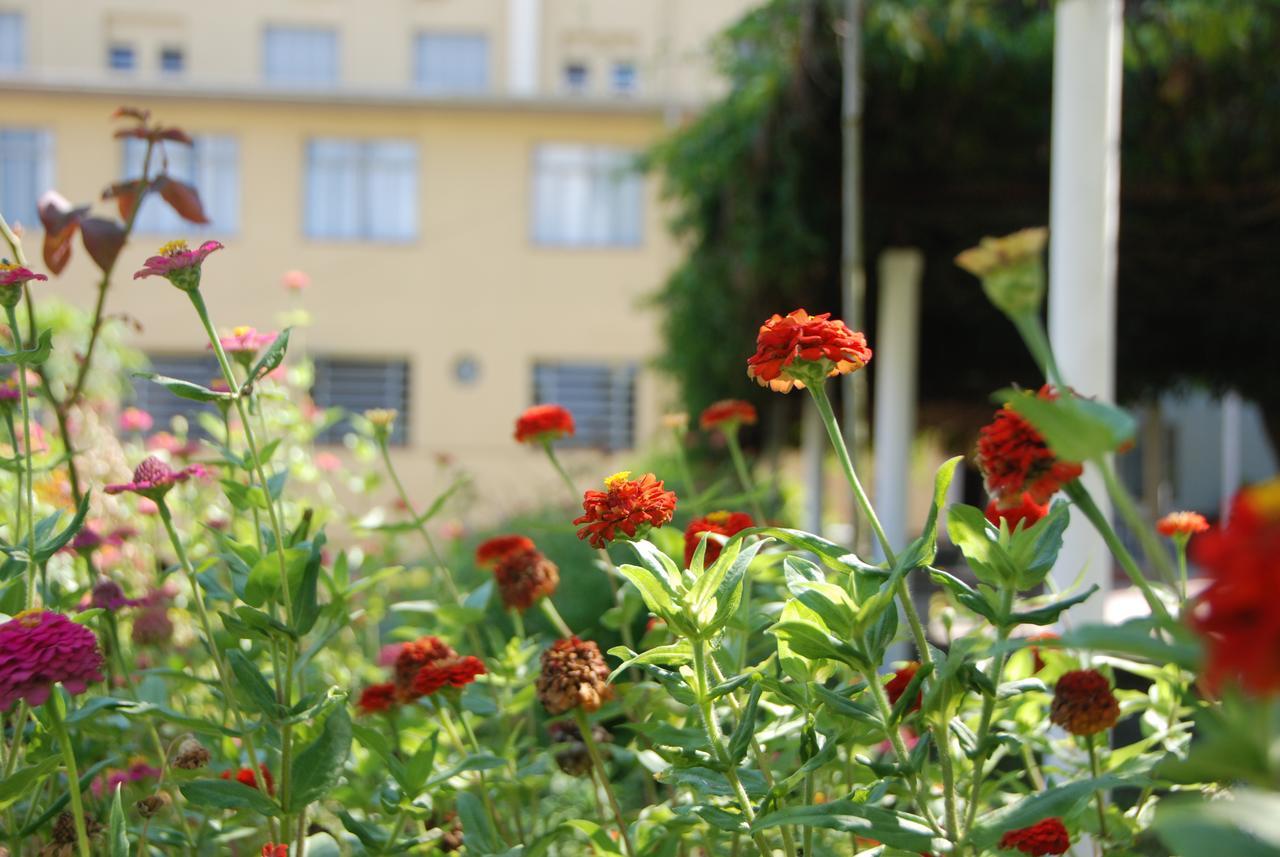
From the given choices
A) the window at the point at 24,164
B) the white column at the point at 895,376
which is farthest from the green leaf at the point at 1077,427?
the window at the point at 24,164

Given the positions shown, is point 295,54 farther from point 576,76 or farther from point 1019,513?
point 1019,513

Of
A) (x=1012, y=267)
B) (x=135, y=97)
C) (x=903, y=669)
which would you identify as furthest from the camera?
(x=135, y=97)

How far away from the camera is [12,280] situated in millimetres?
1088

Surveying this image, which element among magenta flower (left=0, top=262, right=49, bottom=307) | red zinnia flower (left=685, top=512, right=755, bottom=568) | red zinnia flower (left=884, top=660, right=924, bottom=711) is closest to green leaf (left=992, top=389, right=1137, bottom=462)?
red zinnia flower (left=884, top=660, right=924, bottom=711)

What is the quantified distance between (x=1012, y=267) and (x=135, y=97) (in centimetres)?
1232

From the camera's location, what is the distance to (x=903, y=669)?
1112 mm

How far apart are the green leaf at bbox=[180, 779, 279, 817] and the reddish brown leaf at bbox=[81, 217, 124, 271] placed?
2.47ft

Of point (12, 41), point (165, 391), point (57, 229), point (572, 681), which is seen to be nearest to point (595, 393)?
point (165, 391)

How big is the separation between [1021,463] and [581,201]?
11.5m

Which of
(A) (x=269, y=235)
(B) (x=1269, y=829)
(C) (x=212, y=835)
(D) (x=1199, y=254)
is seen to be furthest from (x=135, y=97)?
(B) (x=1269, y=829)

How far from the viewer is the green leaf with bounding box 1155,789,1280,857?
1.39 ft

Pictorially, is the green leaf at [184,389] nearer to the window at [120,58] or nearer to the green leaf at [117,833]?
the green leaf at [117,833]

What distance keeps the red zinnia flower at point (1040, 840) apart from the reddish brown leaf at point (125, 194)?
139cm

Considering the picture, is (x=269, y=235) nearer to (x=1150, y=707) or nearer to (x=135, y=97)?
(x=135, y=97)
